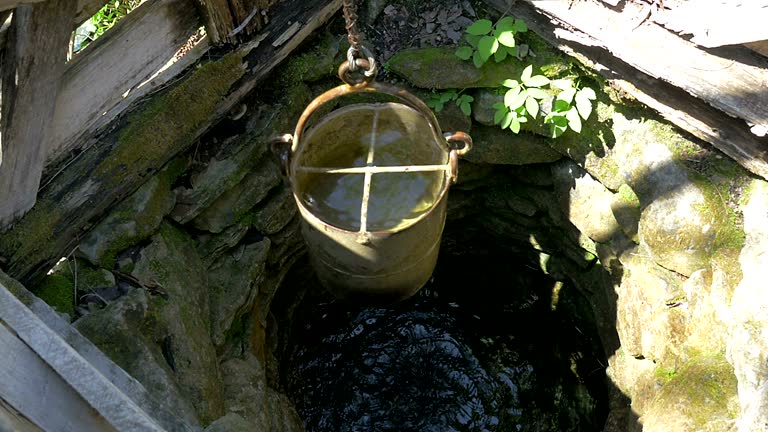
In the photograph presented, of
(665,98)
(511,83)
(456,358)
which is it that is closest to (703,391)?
(665,98)

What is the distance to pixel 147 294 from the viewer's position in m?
2.46

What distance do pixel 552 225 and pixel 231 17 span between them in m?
1.99

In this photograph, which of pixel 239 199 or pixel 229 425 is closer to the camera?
pixel 229 425

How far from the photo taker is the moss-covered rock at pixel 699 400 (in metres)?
2.48

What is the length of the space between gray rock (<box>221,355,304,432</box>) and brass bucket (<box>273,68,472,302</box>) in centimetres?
55

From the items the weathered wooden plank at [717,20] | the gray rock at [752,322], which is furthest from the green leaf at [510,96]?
the gray rock at [752,322]

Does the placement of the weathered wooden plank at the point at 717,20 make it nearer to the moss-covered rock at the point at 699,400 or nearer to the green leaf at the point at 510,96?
the green leaf at the point at 510,96

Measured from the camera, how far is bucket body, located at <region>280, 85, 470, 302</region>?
7.54 ft

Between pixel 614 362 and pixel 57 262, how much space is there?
2.62 meters

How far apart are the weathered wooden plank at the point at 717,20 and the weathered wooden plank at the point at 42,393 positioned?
2.40 m

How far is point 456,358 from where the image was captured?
13.9ft

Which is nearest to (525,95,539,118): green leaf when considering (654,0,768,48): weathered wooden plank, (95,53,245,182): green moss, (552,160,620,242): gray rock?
(552,160,620,242): gray rock

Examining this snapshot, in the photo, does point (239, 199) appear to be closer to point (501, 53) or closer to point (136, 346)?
point (136, 346)

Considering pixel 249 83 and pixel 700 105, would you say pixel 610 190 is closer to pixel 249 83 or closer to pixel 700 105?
pixel 700 105
